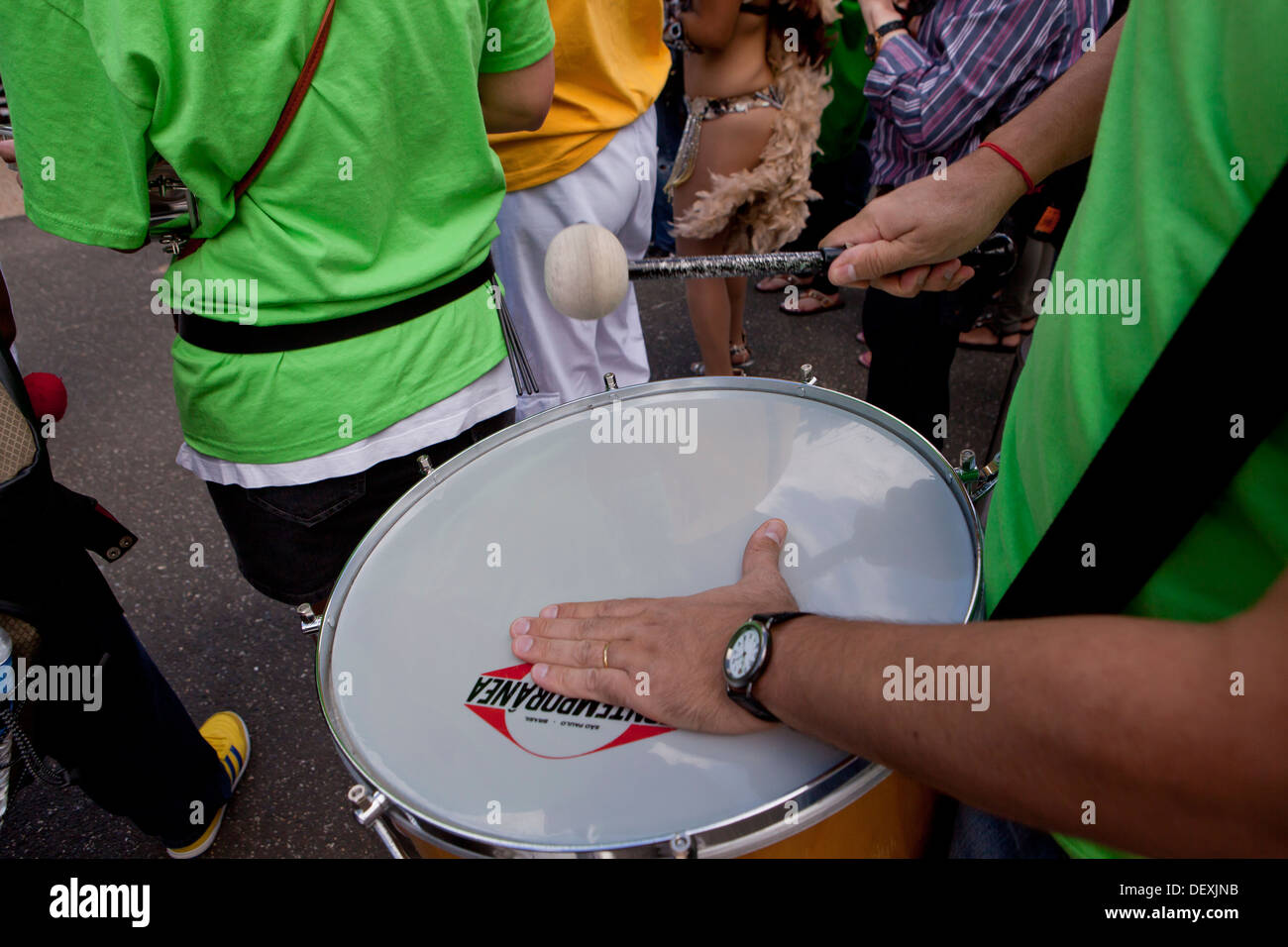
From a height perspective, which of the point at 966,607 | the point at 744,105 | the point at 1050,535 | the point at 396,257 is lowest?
the point at 966,607

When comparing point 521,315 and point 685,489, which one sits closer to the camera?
point 685,489

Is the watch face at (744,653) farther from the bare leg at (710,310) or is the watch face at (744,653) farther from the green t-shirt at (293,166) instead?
the bare leg at (710,310)

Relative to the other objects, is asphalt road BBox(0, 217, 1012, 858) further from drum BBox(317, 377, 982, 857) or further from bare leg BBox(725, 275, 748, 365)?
drum BBox(317, 377, 982, 857)

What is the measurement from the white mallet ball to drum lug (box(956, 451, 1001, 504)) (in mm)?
466

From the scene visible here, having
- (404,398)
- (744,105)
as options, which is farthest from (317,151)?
(744,105)

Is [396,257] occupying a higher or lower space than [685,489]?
higher

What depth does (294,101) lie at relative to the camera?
93 cm

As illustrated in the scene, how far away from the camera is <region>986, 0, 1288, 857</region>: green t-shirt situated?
0.43m

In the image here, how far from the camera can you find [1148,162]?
1.70 ft
